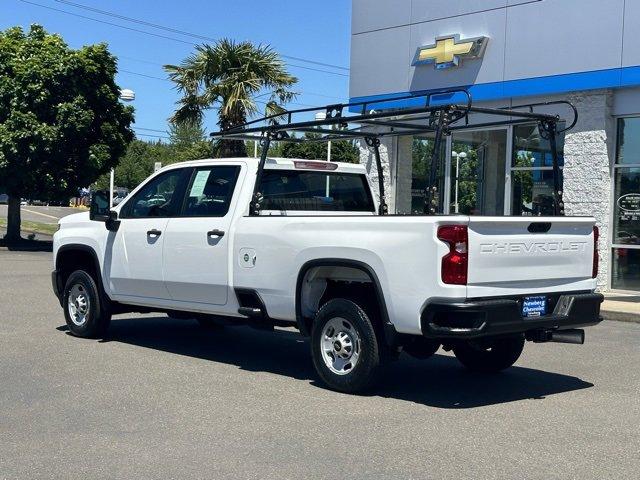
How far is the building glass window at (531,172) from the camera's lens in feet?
53.3

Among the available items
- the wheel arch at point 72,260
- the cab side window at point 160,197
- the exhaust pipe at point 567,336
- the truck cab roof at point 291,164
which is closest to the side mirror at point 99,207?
the cab side window at point 160,197

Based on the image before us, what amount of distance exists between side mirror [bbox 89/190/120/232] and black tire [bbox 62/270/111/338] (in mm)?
755

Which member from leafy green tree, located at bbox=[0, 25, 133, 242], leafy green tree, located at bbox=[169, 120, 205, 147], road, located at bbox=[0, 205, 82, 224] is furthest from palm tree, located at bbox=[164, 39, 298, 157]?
leafy green tree, located at bbox=[169, 120, 205, 147]

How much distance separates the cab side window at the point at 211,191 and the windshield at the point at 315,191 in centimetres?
34

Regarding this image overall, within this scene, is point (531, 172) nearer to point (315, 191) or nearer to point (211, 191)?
point (315, 191)

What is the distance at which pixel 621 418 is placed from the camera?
6.66 m

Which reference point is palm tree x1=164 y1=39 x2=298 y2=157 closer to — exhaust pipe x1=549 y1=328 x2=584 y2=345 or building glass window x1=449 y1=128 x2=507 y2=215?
building glass window x1=449 y1=128 x2=507 y2=215

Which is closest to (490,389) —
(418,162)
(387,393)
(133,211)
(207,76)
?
(387,393)

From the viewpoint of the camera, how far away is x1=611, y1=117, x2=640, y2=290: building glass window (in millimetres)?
15312

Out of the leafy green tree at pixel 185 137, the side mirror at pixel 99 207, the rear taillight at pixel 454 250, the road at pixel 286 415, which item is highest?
the leafy green tree at pixel 185 137

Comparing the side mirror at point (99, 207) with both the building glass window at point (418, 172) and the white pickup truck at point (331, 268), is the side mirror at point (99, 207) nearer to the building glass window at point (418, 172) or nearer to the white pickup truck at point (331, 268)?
the white pickup truck at point (331, 268)

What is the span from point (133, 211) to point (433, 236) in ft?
13.6

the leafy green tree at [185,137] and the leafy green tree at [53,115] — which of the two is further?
the leafy green tree at [185,137]

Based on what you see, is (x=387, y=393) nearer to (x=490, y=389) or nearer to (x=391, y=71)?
(x=490, y=389)
